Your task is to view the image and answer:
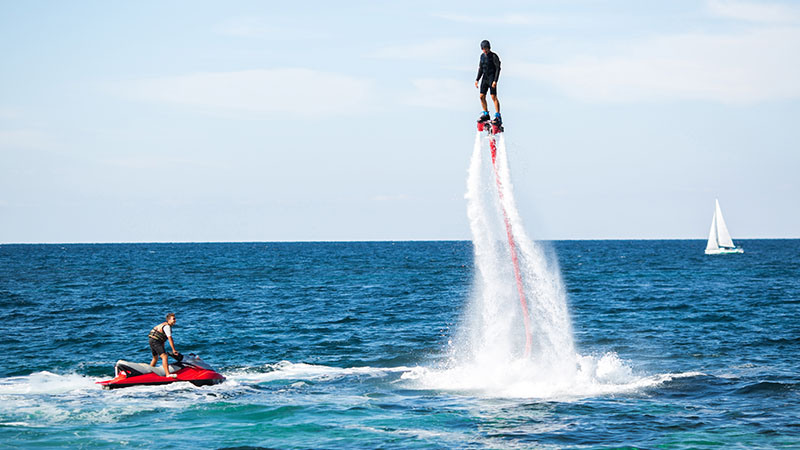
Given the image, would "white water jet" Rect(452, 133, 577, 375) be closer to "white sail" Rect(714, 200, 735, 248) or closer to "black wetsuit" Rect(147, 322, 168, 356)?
"black wetsuit" Rect(147, 322, 168, 356)

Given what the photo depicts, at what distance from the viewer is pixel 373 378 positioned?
30.4m

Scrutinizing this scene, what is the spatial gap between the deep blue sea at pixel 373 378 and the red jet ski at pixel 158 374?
1.08 feet

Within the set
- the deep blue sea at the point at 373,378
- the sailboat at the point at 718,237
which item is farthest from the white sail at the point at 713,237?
the deep blue sea at the point at 373,378

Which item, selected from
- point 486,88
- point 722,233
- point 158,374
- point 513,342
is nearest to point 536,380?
point 513,342

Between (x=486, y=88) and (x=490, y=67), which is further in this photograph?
(x=486, y=88)

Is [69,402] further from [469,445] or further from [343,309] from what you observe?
[343,309]

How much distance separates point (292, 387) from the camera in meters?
28.6

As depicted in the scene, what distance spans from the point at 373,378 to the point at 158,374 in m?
8.11

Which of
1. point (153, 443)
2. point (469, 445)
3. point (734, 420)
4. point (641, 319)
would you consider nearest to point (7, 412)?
point (153, 443)

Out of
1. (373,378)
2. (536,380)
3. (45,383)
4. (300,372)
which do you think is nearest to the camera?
(536,380)

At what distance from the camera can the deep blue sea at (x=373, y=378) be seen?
854 inches

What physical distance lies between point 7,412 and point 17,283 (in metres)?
64.8

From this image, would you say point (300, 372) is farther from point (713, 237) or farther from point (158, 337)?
point (713, 237)

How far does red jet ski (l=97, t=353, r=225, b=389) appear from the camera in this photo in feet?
90.4
